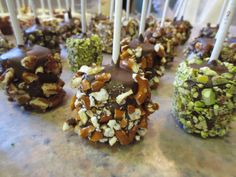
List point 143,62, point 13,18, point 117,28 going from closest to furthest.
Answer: point 117,28, point 13,18, point 143,62

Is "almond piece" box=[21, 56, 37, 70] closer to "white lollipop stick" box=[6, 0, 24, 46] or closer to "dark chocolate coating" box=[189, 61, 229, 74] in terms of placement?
"white lollipop stick" box=[6, 0, 24, 46]

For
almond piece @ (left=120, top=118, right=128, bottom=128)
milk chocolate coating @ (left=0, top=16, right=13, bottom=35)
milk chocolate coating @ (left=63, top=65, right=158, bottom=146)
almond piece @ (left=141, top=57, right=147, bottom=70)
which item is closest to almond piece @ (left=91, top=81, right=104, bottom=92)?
milk chocolate coating @ (left=63, top=65, right=158, bottom=146)

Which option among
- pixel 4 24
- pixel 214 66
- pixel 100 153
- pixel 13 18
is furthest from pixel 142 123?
pixel 4 24

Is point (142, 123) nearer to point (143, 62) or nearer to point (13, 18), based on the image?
point (143, 62)

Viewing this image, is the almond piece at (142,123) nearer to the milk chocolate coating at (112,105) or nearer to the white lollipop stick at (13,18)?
the milk chocolate coating at (112,105)

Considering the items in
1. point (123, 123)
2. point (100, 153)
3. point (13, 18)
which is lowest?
point (100, 153)

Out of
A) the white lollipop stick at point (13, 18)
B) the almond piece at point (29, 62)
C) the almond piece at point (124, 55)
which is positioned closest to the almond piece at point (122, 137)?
the almond piece at point (124, 55)
